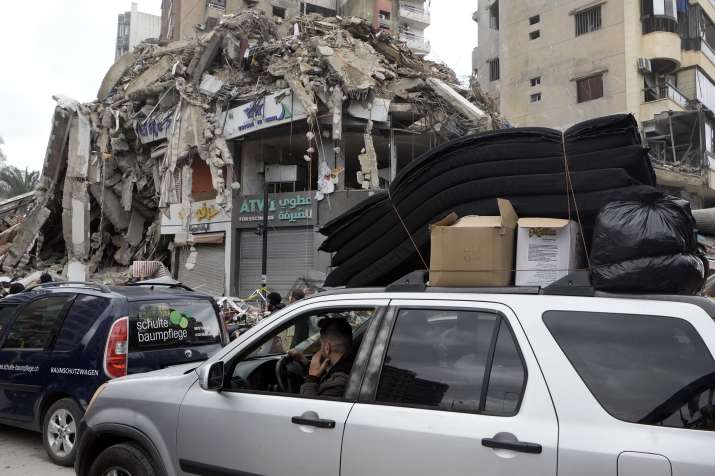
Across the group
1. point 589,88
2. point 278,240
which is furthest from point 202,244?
point 589,88

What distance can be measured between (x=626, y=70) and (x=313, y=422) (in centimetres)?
3166

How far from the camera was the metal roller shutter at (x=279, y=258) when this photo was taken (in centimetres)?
1988

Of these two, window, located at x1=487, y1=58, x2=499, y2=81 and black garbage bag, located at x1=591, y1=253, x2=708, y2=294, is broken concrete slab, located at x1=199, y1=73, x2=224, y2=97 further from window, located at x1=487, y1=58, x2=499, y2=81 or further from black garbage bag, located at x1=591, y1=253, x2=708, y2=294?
window, located at x1=487, y1=58, x2=499, y2=81

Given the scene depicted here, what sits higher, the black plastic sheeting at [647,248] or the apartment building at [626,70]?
the apartment building at [626,70]

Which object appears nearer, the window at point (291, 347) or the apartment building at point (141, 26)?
the window at point (291, 347)

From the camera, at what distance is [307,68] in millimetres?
19156

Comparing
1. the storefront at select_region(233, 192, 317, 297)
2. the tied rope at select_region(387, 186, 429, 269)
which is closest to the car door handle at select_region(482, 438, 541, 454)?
the tied rope at select_region(387, 186, 429, 269)

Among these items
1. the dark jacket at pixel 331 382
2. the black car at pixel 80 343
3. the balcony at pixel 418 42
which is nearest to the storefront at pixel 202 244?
the black car at pixel 80 343

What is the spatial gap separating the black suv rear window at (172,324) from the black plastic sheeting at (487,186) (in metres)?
2.58

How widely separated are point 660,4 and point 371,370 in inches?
1321

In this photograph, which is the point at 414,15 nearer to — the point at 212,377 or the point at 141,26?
the point at 141,26

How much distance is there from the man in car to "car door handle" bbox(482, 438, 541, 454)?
2.93 feet

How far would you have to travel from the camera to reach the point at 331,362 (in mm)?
3230

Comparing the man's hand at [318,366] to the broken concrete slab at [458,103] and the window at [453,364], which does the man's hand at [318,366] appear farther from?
the broken concrete slab at [458,103]
